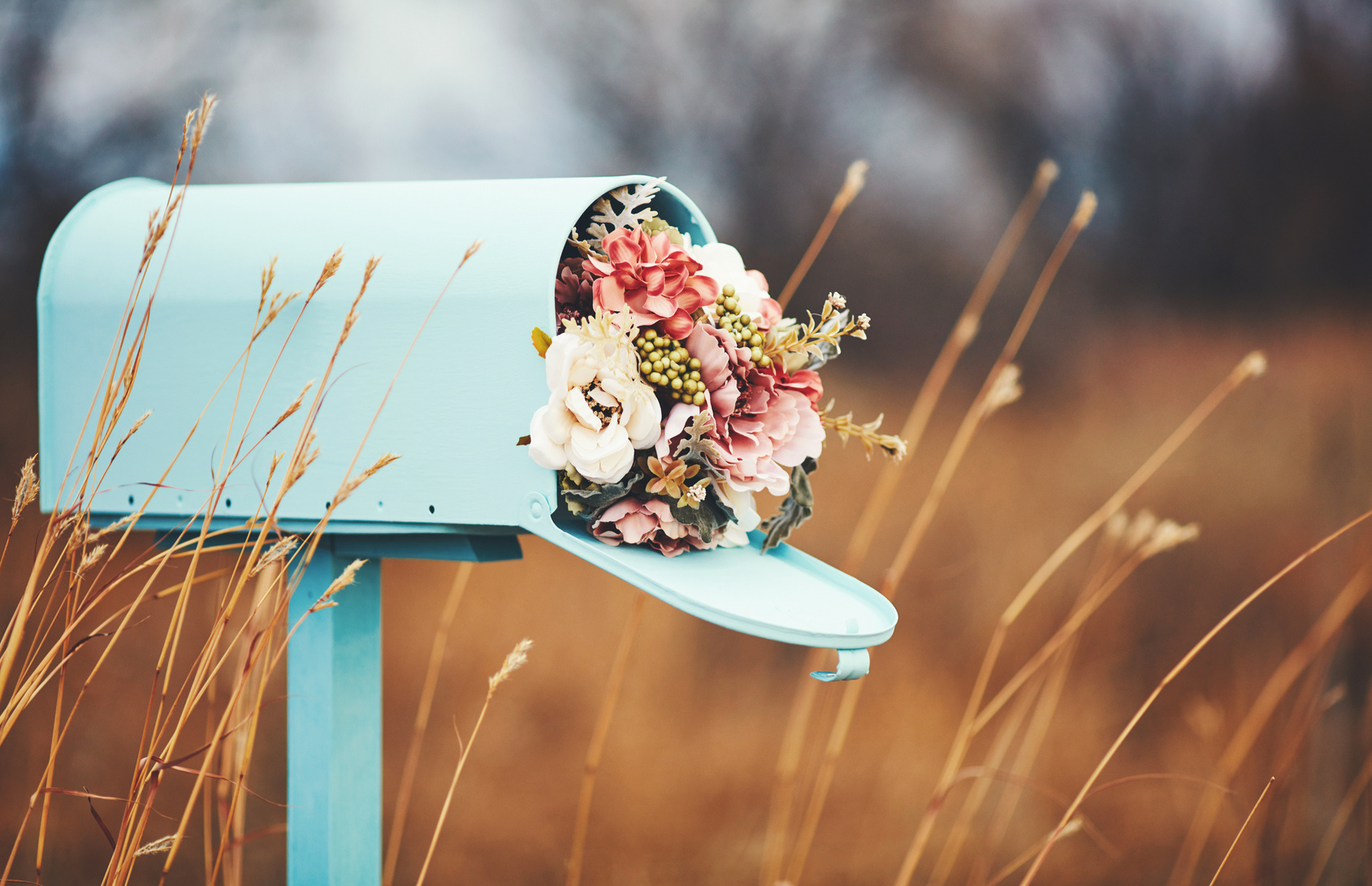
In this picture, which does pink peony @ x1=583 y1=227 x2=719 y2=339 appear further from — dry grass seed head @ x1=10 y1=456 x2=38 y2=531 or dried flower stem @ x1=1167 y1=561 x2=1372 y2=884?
dried flower stem @ x1=1167 y1=561 x2=1372 y2=884

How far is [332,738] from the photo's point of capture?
0.76 meters

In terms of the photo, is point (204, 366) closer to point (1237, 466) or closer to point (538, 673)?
point (538, 673)

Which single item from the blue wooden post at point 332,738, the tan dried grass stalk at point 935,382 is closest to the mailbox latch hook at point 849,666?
the blue wooden post at point 332,738

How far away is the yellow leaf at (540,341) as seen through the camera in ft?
2.06

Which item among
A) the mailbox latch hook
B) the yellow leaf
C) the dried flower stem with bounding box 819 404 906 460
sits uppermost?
the yellow leaf

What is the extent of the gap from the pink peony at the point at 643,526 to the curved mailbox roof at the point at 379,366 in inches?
0.6

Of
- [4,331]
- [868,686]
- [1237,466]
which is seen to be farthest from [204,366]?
[1237,466]

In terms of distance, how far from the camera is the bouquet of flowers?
615mm

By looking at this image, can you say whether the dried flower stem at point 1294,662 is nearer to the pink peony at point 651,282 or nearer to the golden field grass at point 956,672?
the golden field grass at point 956,672

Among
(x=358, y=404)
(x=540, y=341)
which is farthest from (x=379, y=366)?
(x=540, y=341)

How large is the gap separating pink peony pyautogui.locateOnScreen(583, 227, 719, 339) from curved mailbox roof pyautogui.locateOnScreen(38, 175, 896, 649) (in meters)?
0.03

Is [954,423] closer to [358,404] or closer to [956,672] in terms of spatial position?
[956,672]

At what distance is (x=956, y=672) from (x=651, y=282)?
138 centimetres

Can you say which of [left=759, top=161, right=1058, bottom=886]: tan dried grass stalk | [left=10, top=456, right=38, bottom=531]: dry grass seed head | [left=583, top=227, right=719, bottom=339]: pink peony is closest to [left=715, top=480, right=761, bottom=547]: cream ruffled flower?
[left=583, top=227, right=719, bottom=339]: pink peony
